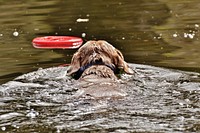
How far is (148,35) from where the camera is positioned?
46.4ft

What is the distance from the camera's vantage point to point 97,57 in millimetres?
10156

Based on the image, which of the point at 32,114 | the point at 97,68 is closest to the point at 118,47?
the point at 97,68

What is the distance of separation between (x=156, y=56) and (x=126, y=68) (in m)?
1.94

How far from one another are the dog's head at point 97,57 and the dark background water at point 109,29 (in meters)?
1.19

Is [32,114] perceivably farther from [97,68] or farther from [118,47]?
[118,47]

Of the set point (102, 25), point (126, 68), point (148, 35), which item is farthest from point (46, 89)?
Answer: point (102, 25)

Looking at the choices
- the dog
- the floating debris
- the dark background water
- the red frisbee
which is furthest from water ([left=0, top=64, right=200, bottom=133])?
the red frisbee

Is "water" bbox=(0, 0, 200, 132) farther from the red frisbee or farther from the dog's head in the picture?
the dog's head

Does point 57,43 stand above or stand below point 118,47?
above

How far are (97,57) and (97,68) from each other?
32cm

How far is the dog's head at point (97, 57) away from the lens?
10.2 metres

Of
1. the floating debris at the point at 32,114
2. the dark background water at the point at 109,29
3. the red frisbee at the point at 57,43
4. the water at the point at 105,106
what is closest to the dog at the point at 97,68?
the water at the point at 105,106

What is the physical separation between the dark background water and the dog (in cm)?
125

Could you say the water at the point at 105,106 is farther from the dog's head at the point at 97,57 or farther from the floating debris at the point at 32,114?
the dog's head at the point at 97,57
